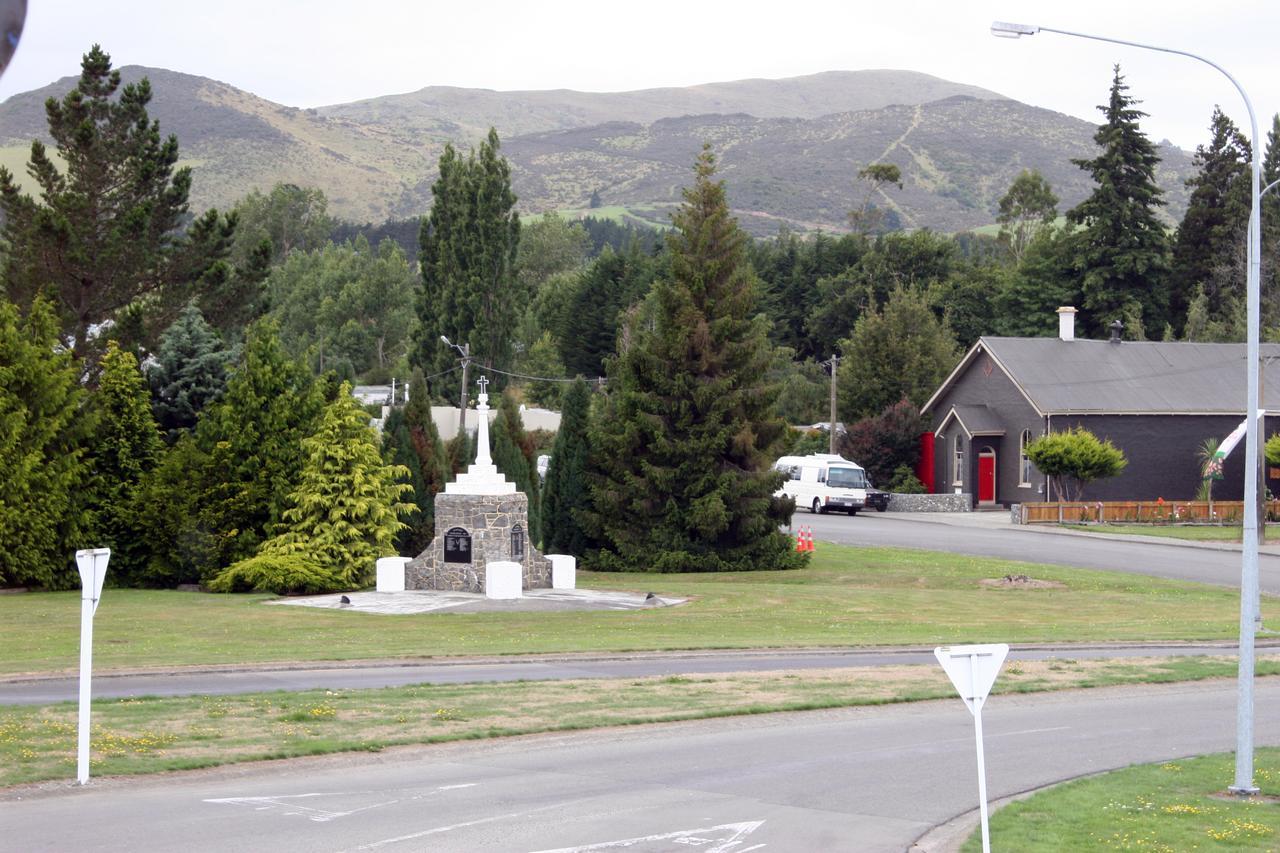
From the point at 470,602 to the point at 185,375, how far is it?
481 inches

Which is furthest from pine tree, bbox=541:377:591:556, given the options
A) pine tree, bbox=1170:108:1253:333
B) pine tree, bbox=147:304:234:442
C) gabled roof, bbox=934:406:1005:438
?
pine tree, bbox=1170:108:1253:333

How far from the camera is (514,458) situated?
44688 mm

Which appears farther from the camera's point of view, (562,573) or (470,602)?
(562,573)

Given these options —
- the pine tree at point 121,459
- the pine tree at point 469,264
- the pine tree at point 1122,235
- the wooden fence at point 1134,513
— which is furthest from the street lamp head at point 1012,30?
the pine tree at point 1122,235

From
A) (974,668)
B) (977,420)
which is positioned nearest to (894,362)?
(977,420)

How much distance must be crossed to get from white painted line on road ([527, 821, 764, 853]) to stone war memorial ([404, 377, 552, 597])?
21942 millimetres

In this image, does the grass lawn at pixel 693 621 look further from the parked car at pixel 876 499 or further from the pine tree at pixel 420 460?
the parked car at pixel 876 499

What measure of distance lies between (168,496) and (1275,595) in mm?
27342

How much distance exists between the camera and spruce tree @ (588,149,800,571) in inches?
1630

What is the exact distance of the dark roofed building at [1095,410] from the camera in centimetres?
6025

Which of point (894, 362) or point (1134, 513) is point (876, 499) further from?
point (894, 362)

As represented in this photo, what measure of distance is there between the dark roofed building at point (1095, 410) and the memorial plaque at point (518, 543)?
30997 millimetres

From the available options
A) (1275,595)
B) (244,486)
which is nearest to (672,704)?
(244,486)

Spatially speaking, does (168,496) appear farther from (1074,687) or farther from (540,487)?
(1074,687)
